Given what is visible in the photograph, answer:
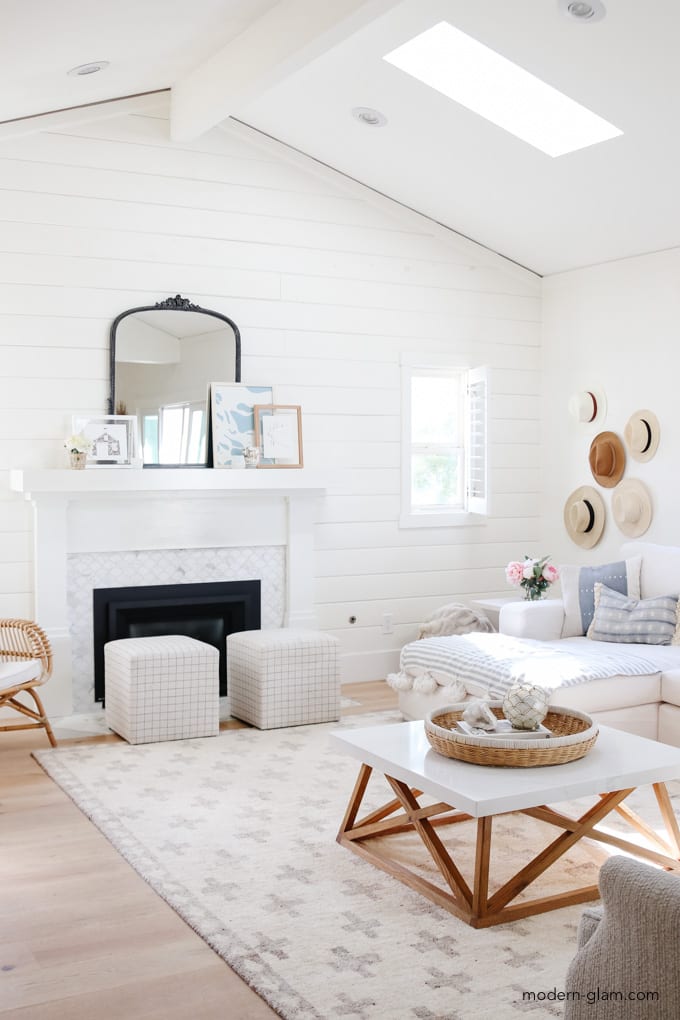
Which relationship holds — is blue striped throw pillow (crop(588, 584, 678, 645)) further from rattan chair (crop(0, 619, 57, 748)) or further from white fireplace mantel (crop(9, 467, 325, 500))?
rattan chair (crop(0, 619, 57, 748))

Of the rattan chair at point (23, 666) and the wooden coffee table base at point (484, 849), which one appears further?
the rattan chair at point (23, 666)

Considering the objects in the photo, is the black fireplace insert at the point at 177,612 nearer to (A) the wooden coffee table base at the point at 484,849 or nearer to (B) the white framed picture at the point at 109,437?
(B) the white framed picture at the point at 109,437

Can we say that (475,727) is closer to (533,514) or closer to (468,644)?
(468,644)

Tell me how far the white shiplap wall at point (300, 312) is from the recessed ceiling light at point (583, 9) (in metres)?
2.39

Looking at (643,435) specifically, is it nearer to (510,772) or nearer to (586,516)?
(586,516)

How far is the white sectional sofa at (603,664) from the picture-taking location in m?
4.78

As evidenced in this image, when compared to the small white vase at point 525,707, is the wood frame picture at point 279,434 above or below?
above

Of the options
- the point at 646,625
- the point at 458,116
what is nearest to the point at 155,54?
the point at 458,116

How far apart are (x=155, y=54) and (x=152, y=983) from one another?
13.0ft

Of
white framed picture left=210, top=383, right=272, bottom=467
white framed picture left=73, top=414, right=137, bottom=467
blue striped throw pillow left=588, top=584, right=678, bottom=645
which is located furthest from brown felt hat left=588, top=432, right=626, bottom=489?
white framed picture left=73, top=414, right=137, bottom=467

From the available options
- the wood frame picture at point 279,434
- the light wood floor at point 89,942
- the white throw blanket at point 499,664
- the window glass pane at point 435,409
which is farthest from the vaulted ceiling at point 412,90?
the light wood floor at point 89,942

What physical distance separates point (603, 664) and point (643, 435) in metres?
1.81

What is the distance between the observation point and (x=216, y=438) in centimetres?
597

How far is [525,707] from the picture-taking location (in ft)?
11.2
